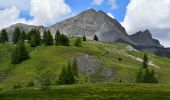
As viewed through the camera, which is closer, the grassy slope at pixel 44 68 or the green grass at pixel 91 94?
the green grass at pixel 91 94

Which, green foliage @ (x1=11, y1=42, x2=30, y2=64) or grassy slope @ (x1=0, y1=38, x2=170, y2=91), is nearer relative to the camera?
grassy slope @ (x1=0, y1=38, x2=170, y2=91)

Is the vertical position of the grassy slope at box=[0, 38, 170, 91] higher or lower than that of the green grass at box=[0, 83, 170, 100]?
higher

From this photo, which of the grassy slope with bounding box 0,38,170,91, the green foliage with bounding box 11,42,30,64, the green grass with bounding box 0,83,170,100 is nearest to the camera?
the green grass with bounding box 0,83,170,100

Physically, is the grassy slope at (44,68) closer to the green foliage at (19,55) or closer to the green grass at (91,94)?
the green foliage at (19,55)

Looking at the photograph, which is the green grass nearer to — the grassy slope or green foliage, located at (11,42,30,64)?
the grassy slope

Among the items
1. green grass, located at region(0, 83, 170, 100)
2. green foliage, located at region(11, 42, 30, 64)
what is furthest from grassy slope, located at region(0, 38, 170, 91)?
green grass, located at region(0, 83, 170, 100)

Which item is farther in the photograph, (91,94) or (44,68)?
(44,68)

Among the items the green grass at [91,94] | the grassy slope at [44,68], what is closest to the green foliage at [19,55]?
the grassy slope at [44,68]

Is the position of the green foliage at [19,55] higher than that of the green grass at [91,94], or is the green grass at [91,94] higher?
the green foliage at [19,55]

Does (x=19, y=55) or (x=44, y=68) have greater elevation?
(x=19, y=55)

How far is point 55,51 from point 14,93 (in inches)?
4626

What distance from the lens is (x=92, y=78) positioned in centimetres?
16638

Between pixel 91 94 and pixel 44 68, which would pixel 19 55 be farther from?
pixel 91 94

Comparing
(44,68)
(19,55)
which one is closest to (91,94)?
(44,68)
